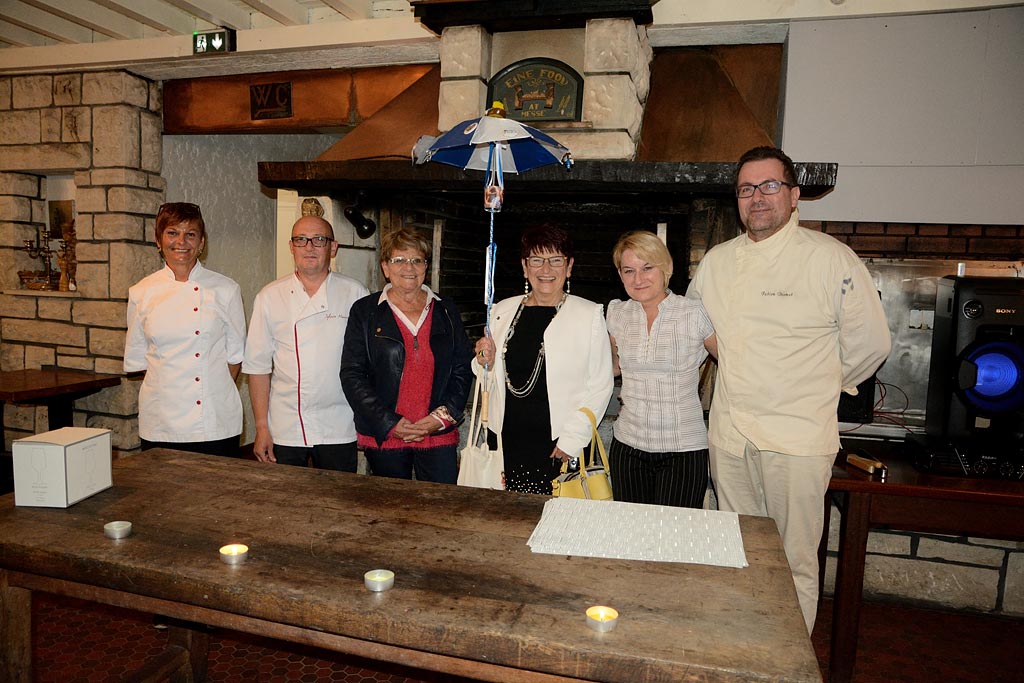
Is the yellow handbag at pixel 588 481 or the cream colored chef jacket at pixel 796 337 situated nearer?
the cream colored chef jacket at pixel 796 337

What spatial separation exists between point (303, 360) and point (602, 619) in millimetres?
1900

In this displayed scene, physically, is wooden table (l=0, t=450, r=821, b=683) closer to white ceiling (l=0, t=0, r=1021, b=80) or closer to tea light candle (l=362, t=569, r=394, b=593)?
tea light candle (l=362, t=569, r=394, b=593)

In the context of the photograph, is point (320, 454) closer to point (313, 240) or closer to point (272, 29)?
point (313, 240)

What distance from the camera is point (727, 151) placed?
319 cm

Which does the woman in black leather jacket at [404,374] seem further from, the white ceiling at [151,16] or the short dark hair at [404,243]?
the white ceiling at [151,16]

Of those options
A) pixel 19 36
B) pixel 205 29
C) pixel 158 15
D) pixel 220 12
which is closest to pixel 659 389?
pixel 220 12

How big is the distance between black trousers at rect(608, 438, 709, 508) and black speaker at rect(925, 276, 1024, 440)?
1174mm

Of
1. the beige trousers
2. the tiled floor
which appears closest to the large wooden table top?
the tiled floor

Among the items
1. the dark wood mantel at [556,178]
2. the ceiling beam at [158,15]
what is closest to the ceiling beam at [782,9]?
the dark wood mantel at [556,178]

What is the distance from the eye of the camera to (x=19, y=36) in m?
4.30

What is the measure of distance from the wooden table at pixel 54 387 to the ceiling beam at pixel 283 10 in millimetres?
2502

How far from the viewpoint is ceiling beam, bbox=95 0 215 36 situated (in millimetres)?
3701

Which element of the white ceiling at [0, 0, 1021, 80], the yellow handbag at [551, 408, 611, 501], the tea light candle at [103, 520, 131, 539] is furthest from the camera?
the white ceiling at [0, 0, 1021, 80]

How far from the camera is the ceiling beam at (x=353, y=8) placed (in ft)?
11.5
